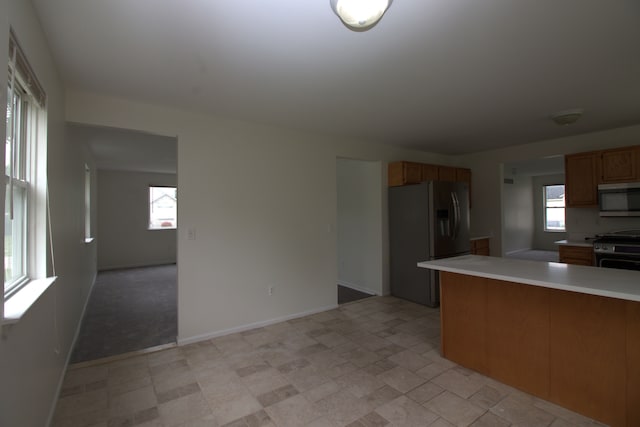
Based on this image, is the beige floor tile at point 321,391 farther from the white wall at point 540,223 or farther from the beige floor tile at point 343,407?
the white wall at point 540,223

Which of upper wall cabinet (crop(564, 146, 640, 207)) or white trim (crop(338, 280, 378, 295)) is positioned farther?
white trim (crop(338, 280, 378, 295))

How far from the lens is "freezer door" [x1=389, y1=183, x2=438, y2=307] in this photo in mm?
4195

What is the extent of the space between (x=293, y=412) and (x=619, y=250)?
419 cm

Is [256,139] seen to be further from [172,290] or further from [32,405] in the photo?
[172,290]

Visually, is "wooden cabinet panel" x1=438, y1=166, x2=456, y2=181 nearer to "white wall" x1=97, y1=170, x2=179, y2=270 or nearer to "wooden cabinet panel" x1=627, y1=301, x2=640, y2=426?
"wooden cabinet panel" x1=627, y1=301, x2=640, y2=426

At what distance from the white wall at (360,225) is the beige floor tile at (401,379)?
222 centimetres

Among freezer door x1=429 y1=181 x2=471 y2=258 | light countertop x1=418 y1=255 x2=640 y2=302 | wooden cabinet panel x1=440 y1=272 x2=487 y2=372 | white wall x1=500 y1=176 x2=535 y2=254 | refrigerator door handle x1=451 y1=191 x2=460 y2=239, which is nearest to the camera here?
light countertop x1=418 y1=255 x2=640 y2=302

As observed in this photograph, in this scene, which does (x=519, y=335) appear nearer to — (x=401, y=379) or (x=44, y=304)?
(x=401, y=379)

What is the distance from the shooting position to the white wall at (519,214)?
8977 millimetres

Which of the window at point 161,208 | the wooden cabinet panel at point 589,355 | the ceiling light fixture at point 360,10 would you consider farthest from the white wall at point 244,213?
the window at point 161,208

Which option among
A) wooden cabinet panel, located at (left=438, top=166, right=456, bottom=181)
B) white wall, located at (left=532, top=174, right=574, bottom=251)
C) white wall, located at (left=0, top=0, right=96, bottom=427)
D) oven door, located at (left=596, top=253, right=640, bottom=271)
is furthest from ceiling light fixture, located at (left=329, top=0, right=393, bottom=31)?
white wall, located at (left=532, top=174, right=574, bottom=251)

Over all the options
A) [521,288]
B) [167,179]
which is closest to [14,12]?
[521,288]

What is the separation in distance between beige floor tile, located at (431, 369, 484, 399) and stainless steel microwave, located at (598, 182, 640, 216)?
3181 mm

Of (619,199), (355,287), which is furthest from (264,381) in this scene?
(619,199)
